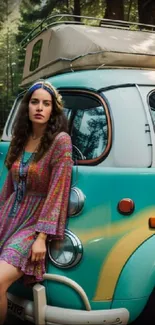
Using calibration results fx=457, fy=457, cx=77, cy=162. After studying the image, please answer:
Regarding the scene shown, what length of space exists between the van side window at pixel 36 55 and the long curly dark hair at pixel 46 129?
2.11 metres

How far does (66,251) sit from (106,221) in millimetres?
317

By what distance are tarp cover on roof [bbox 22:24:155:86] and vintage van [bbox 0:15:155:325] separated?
1.54ft

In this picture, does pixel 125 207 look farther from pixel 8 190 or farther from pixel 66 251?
pixel 8 190

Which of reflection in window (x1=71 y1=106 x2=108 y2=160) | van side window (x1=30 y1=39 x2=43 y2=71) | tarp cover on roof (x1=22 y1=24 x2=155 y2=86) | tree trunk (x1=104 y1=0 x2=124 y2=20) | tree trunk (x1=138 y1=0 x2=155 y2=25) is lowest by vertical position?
reflection in window (x1=71 y1=106 x2=108 y2=160)

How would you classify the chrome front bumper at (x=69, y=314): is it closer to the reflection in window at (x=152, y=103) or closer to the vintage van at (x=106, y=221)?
the vintage van at (x=106, y=221)

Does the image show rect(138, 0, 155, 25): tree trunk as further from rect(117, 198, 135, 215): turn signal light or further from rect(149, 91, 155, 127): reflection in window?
rect(117, 198, 135, 215): turn signal light

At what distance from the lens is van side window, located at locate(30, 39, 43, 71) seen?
17.0 feet

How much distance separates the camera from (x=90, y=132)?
330cm

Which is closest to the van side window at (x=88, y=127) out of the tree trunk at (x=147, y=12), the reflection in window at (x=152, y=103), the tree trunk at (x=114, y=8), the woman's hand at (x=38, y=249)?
the reflection in window at (x=152, y=103)

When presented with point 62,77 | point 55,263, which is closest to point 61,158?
point 55,263

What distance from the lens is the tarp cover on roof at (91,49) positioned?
12.6 feet

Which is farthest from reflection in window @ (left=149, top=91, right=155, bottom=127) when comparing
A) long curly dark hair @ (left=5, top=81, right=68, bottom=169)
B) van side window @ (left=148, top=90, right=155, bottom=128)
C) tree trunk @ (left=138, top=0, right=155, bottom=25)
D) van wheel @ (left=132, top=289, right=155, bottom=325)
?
tree trunk @ (left=138, top=0, right=155, bottom=25)

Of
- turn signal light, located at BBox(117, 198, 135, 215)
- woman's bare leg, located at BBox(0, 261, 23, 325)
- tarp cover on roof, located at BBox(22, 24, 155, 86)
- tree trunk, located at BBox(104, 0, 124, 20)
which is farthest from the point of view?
tree trunk, located at BBox(104, 0, 124, 20)

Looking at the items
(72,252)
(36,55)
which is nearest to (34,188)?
(72,252)
